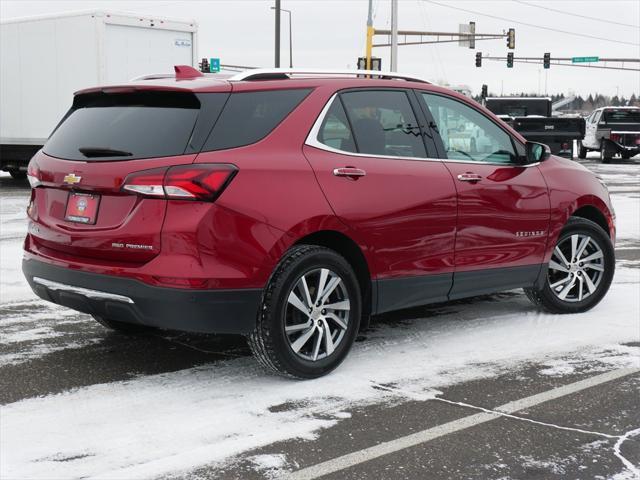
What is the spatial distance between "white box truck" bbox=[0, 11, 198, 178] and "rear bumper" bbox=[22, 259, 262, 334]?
11733 mm

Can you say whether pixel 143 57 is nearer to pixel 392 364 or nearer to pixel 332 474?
pixel 392 364

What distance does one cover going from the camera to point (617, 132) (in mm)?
29641

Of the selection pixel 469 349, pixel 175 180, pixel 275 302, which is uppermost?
pixel 175 180

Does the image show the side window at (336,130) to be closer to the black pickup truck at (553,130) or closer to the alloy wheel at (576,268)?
the alloy wheel at (576,268)

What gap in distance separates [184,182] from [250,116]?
622 millimetres

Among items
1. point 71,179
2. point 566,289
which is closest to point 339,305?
point 71,179

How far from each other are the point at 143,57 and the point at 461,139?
1178 cm

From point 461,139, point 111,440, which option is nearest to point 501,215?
point 461,139

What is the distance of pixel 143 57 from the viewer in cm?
1659

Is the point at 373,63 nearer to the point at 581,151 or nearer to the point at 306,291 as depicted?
the point at 581,151

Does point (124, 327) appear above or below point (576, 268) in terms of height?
below

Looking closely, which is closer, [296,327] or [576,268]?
[296,327]

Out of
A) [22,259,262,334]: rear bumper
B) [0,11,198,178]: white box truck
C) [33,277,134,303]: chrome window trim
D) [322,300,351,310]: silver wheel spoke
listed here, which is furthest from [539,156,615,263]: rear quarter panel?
[0,11,198,178]: white box truck

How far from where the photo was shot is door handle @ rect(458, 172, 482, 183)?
5.75 meters
